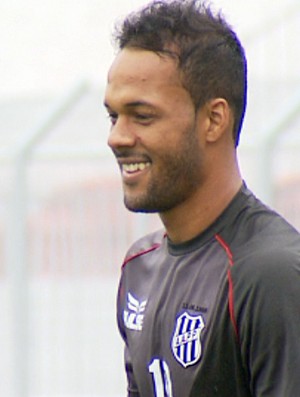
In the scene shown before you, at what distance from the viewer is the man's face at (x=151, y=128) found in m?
3.10

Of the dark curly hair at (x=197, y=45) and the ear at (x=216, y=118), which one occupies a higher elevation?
the dark curly hair at (x=197, y=45)

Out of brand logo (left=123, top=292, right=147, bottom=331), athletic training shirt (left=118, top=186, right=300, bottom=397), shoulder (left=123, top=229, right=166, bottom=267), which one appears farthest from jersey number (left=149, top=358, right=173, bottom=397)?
shoulder (left=123, top=229, right=166, bottom=267)

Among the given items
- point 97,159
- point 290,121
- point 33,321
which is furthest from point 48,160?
point 290,121

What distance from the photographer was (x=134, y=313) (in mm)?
3391

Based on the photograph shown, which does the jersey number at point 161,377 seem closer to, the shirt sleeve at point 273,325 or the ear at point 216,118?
the shirt sleeve at point 273,325

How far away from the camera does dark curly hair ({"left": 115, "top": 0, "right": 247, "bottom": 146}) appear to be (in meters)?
3.13

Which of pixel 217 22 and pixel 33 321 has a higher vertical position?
pixel 217 22

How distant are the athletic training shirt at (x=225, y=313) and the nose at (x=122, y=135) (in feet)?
0.87

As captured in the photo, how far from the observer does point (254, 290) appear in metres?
2.93

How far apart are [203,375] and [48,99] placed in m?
3.81

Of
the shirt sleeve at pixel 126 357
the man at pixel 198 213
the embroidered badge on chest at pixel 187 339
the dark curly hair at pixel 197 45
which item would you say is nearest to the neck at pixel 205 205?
the man at pixel 198 213

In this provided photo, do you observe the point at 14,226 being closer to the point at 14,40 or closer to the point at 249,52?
the point at 249,52

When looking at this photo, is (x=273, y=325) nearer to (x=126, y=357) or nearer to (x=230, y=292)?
(x=230, y=292)

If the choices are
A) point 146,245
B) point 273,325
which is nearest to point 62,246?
point 146,245
